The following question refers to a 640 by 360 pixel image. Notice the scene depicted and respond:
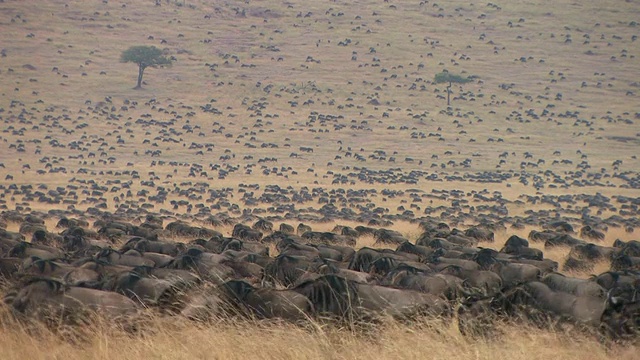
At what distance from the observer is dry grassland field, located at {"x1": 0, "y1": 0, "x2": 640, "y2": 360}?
8.90m

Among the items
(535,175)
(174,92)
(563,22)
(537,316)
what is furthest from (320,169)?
(563,22)

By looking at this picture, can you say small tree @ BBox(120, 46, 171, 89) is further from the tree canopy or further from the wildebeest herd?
the wildebeest herd

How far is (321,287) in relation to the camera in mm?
9273

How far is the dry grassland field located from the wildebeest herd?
38 millimetres

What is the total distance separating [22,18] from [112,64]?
1831 centimetres

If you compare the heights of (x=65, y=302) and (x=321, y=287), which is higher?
(x=321, y=287)

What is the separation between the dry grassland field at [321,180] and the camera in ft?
29.2

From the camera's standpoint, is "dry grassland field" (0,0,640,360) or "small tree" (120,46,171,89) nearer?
"dry grassland field" (0,0,640,360)

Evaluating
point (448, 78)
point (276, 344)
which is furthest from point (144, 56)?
point (276, 344)

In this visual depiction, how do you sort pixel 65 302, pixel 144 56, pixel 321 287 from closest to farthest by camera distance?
1. pixel 65 302
2. pixel 321 287
3. pixel 144 56

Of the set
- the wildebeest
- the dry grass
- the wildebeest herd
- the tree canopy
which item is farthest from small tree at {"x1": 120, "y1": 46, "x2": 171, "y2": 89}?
the dry grass

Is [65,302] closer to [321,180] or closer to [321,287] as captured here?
[321,287]

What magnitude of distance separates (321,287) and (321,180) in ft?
178

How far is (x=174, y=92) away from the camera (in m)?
93.8
